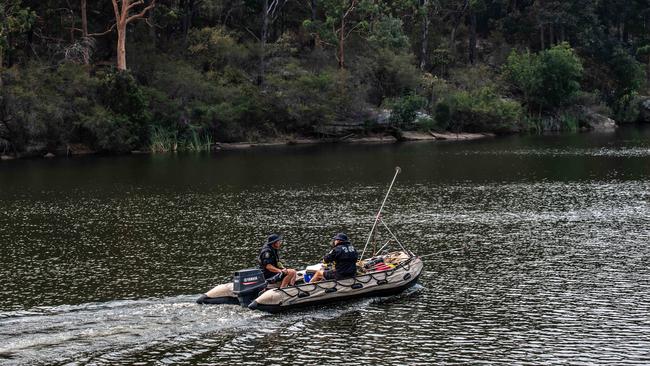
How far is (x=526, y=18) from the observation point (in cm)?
12100

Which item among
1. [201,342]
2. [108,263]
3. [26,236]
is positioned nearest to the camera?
[201,342]

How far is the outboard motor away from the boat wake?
17.8 inches

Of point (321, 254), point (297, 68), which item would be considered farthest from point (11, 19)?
point (321, 254)

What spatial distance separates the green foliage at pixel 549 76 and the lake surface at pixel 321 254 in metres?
42.9

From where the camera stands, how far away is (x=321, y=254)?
34.6 meters

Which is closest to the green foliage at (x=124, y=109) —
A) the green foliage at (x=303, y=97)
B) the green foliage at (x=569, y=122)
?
the green foliage at (x=303, y=97)

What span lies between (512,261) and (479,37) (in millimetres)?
103292

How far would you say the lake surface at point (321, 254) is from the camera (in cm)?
2238

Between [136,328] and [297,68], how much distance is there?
256 feet

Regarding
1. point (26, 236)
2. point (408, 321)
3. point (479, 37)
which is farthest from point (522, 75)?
point (408, 321)

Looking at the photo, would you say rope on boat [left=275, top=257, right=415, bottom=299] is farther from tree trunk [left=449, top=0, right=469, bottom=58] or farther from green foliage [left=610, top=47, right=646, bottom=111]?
green foliage [left=610, top=47, right=646, bottom=111]

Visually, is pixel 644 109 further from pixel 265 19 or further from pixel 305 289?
pixel 305 289

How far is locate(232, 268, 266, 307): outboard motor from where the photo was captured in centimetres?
2580

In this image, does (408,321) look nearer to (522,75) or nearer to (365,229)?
(365,229)
